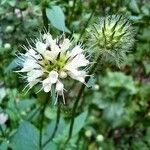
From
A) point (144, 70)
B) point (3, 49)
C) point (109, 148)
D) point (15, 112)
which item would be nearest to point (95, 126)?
point (109, 148)

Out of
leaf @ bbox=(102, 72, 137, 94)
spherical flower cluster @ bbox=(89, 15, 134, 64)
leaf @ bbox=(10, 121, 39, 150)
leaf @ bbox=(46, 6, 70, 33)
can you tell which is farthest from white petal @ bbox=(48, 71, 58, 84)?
leaf @ bbox=(102, 72, 137, 94)

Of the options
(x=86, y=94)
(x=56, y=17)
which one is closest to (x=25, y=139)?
(x=56, y=17)

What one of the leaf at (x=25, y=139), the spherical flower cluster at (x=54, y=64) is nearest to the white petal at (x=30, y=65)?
the spherical flower cluster at (x=54, y=64)

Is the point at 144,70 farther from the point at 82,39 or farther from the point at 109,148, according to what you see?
the point at 82,39

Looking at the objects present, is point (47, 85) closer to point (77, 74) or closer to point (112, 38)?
point (77, 74)

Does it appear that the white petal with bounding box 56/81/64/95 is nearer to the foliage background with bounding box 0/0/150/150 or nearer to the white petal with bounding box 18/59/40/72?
the white petal with bounding box 18/59/40/72

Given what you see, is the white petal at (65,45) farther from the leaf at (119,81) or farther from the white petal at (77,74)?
the leaf at (119,81)
